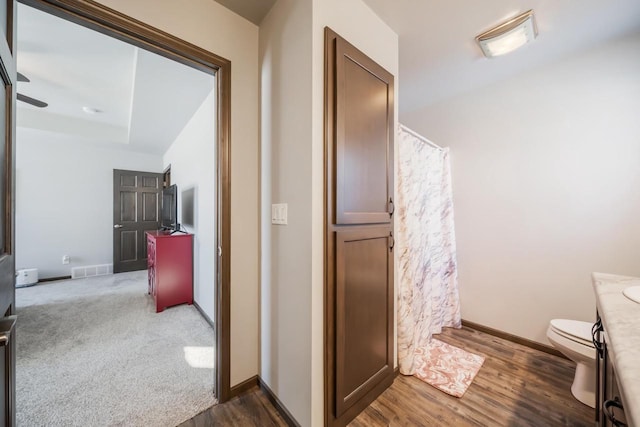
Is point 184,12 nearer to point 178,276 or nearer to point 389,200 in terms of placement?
point 389,200

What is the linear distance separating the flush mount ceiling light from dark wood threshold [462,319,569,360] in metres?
Answer: 2.40

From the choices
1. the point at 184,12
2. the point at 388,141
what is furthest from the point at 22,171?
the point at 388,141

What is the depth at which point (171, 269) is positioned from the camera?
2879 millimetres

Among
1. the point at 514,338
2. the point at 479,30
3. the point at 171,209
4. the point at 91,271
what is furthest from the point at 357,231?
the point at 91,271

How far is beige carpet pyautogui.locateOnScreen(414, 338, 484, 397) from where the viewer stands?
1.62 meters

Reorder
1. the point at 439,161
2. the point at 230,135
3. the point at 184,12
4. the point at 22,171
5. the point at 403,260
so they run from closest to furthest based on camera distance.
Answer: the point at 184,12
the point at 230,135
the point at 403,260
the point at 439,161
the point at 22,171

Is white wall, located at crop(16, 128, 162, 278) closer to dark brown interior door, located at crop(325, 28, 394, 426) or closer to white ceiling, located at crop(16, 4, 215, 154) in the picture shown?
white ceiling, located at crop(16, 4, 215, 154)

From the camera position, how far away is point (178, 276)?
2.93m

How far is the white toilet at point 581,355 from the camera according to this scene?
144 centimetres

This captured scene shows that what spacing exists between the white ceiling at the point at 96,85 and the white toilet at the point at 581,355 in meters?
3.41

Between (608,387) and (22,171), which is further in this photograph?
(22,171)

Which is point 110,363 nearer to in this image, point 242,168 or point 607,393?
point 242,168

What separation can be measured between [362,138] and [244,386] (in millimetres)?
1772

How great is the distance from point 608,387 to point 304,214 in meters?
1.30
